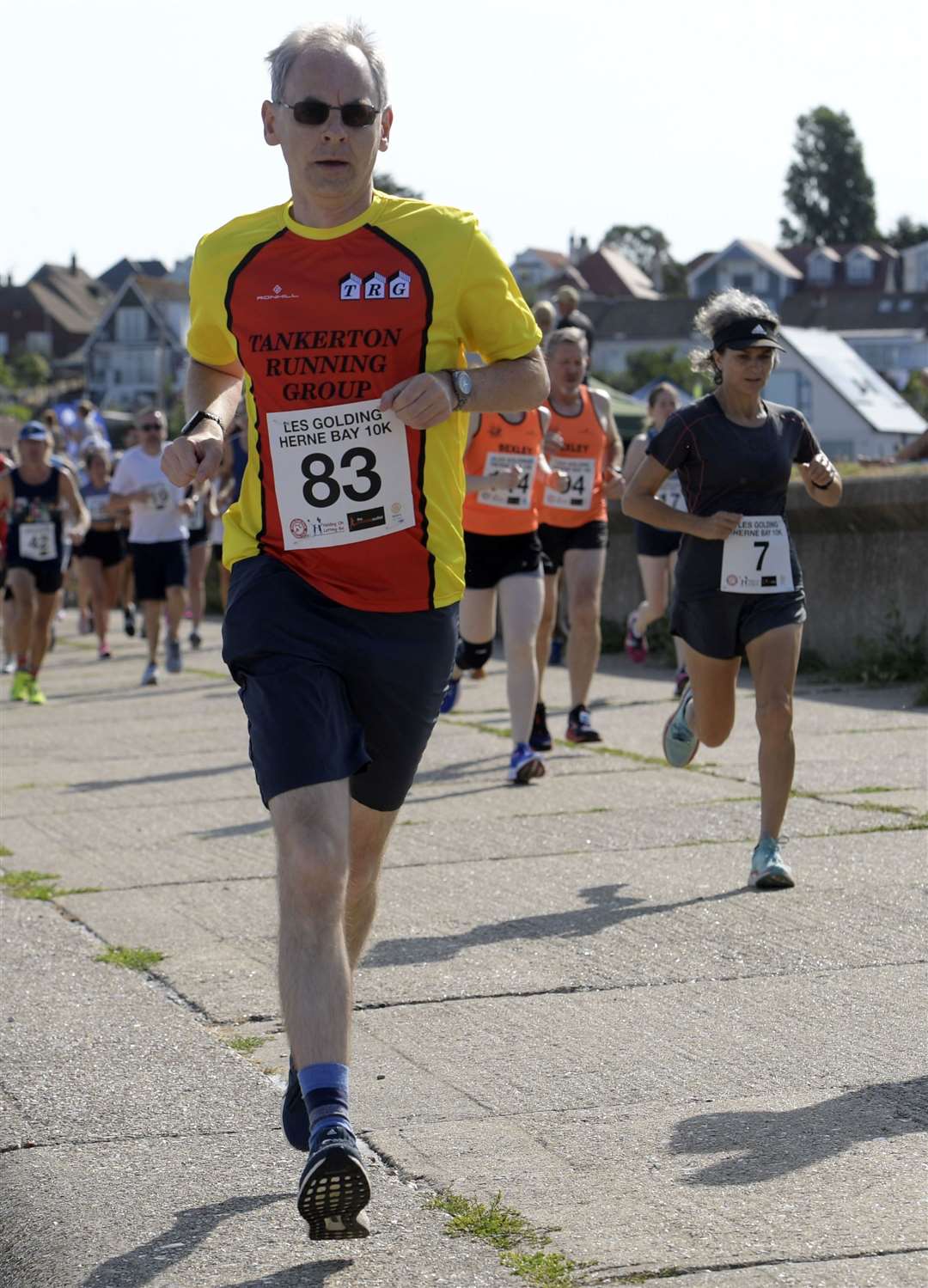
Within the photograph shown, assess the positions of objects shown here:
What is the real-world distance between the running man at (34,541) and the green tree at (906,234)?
459 feet

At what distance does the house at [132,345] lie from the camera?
419ft

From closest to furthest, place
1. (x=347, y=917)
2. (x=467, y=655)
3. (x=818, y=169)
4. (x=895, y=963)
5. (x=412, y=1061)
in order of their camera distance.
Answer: (x=347, y=917), (x=412, y=1061), (x=895, y=963), (x=467, y=655), (x=818, y=169)

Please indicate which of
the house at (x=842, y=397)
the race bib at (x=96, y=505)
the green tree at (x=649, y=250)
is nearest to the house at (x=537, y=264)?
the green tree at (x=649, y=250)

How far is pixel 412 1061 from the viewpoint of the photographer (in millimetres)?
4676

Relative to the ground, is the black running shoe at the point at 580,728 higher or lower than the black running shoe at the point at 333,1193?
lower

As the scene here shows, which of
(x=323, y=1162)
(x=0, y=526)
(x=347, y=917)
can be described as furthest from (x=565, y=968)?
(x=0, y=526)

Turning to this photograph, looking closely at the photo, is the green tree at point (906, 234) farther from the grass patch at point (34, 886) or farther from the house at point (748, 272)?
the grass patch at point (34, 886)

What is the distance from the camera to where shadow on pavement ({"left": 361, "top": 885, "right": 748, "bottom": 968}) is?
5781mm

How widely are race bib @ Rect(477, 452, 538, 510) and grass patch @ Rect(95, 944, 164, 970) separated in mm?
3901

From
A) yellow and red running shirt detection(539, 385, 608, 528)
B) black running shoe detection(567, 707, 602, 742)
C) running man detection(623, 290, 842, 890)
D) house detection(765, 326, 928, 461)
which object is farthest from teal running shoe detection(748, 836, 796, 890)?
house detection(765, 326, 928, 461)

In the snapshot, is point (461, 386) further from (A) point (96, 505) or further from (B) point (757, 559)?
(A) point (96, 505)

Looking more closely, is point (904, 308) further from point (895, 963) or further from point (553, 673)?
point (895, 963)

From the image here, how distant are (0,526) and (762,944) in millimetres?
15587

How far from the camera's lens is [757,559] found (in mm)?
7031
